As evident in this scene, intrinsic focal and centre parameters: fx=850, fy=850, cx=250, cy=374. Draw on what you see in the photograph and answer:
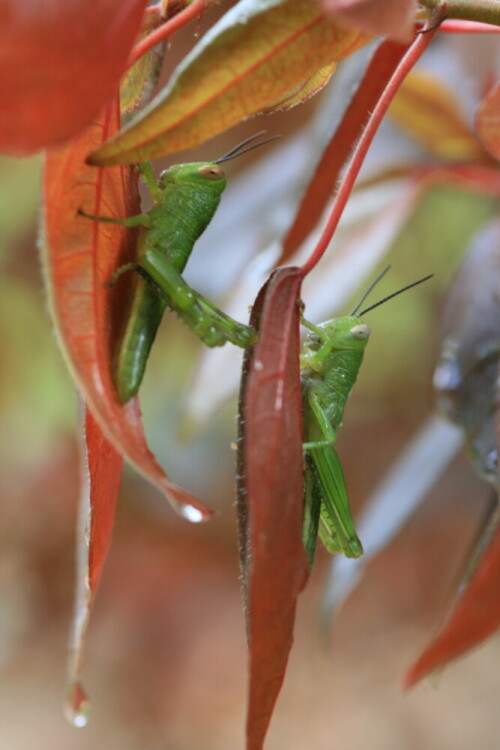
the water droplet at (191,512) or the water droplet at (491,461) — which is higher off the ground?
the water droplet at (191,512)

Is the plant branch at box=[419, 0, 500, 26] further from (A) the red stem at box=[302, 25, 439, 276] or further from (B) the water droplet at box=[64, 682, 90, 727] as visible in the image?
(B) the water droplet at box=[64, 682, 90, 727]

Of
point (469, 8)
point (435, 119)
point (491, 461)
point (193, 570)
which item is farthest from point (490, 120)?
point (193, 570)

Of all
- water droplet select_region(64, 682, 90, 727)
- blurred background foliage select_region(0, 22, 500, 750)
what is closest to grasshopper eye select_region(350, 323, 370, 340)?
water droplet select_region(64, 682, 90, 727)

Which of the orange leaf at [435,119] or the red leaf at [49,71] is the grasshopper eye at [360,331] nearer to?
the red leaf at [49,71]

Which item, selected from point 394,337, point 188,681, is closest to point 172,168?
point 394,337

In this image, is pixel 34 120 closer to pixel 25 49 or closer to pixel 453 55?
pixel 25 49

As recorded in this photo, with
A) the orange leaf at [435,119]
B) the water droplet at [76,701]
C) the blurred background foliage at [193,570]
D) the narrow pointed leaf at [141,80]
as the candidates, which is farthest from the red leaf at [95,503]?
the blurred background foliage at [193,570]

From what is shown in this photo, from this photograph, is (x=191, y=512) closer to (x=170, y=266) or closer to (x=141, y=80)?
(x=170, y=266)
